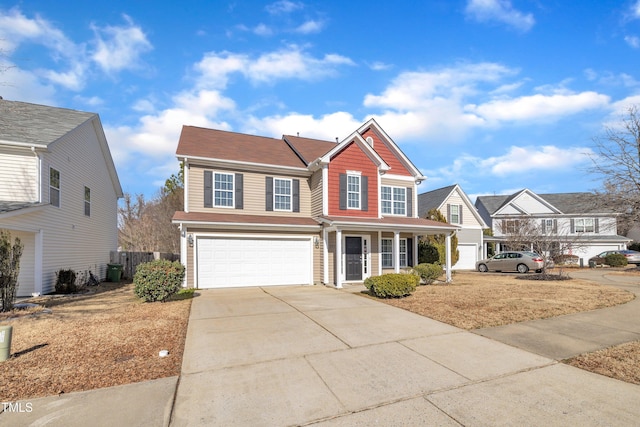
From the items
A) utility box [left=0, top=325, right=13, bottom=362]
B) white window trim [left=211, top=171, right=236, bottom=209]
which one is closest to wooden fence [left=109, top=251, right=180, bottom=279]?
white window trim [left=211, top=171, right=236, bottom=209]

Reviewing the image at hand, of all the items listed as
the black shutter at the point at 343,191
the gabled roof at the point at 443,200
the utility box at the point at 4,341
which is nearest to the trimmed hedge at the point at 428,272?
the black shutter at the point at 343,191

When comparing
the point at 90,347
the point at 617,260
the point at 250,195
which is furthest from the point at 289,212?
the point at 617,260

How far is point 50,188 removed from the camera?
12578mm

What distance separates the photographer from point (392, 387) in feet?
13.6

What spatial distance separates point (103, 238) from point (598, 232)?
40.5 metres

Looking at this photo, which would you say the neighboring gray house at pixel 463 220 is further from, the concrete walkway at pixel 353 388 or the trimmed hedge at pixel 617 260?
the concrete walkway at pixel 353 388

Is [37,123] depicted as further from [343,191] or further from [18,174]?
[343,191]

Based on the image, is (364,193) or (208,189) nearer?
(208,189)

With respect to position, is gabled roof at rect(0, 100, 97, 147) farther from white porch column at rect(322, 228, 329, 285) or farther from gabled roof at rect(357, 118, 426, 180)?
gabled roof at rect(357, 118, 426, 180)

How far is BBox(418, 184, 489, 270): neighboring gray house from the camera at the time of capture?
24780 mm

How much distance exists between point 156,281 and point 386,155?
40.7 feet

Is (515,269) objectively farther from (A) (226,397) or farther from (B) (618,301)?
(A) (226,397)

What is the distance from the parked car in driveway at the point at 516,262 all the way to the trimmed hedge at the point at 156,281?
20.3 meters

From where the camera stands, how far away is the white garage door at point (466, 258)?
25025mm
